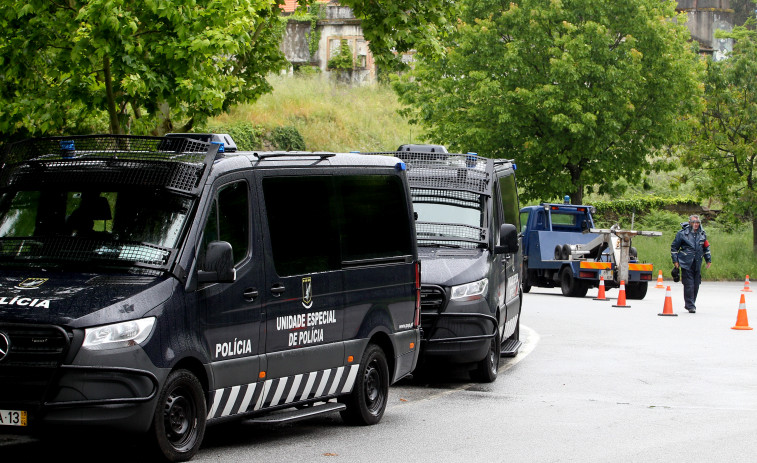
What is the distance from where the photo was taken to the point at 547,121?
41.5 metres

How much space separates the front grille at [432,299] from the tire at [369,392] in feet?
6.38

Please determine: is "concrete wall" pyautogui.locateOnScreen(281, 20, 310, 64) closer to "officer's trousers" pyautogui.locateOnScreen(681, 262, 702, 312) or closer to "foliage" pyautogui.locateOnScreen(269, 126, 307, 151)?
"foliage" pyautogui.locateOnScreen(269, 126, 307, 151)

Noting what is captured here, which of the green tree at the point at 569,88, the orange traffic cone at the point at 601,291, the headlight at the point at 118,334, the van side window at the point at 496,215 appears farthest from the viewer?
the green tree at the point at 569,88

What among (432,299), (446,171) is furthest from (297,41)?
(432,299)

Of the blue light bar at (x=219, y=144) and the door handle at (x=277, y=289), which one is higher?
the blue light bar at (x=219, y=144)

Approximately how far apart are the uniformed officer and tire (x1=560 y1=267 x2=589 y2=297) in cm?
544

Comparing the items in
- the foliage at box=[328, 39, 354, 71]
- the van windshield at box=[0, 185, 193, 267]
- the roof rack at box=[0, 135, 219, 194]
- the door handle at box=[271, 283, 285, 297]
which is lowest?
the door handle at box=[271, 283, 285, 297]

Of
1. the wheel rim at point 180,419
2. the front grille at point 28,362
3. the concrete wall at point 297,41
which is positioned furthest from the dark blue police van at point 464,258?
the concrete wall at point 297,41

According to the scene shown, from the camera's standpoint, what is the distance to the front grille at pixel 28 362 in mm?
7242

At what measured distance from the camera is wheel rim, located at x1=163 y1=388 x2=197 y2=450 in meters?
7.80

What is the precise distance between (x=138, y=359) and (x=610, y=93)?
116ft

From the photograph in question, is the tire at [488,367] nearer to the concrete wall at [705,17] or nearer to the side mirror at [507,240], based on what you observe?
the side mirror at [507,240]

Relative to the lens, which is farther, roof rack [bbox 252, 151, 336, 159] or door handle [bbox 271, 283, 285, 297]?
roof rack [bbox 252, 151, 336, 159]

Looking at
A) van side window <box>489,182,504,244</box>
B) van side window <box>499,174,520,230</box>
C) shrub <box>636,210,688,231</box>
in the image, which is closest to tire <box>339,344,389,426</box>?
van side window <box>489,182,504,244</box>
